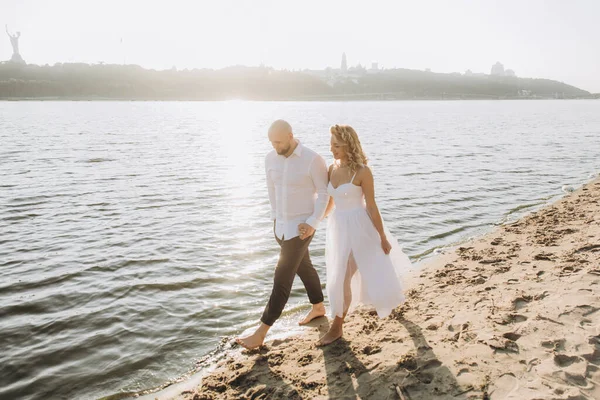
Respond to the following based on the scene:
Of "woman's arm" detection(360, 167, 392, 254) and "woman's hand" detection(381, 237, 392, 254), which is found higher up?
"woman's arm" detection(360, 167, 392, 254)

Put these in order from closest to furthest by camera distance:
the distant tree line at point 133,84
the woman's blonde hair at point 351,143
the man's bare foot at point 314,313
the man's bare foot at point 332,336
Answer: the woman's blonde hair at point 351,143 → the man's bare foot at point 332,336 → the man's bare foot at point 314,313 → the distant tree line at point 133,84

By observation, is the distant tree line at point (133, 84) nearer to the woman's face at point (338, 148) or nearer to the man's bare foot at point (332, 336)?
the man's bare foot at point (332, 336)

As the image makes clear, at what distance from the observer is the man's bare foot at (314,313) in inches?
262

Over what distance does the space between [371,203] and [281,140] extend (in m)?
1.18

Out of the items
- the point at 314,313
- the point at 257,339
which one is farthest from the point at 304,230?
the point at 314,313

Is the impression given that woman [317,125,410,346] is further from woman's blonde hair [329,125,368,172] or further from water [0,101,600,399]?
water [0,101,600,399]

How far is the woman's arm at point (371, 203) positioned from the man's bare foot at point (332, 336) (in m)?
1.16

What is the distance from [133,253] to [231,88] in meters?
180

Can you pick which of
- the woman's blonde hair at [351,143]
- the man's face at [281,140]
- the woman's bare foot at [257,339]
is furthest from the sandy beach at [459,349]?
the man's face at [281,140]

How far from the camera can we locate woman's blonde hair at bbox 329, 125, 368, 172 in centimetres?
498

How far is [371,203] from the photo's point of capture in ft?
16.9

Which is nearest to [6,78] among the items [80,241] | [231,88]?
[231,88]

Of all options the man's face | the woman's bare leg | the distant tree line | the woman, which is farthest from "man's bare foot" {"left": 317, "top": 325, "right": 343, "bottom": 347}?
the distant tree line

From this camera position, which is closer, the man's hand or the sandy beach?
the sandy beach
